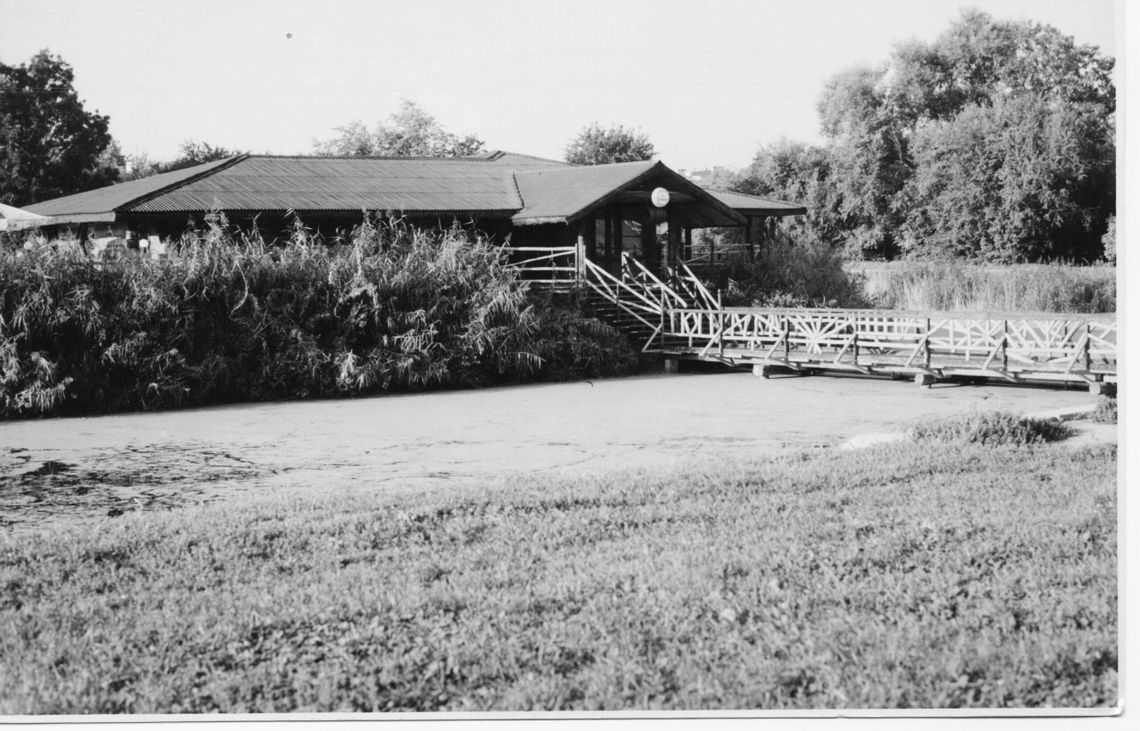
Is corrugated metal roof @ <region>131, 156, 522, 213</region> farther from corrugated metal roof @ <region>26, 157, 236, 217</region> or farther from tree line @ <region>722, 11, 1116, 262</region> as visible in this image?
tree line @ <region>722, 11, 1116, 262</region>

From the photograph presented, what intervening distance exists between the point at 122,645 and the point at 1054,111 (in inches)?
696

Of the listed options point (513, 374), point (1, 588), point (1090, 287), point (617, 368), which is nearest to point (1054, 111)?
point (1090, 287)

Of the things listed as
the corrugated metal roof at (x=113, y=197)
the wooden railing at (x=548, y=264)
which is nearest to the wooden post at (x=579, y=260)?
the wooden railing at (x=548, y=264)

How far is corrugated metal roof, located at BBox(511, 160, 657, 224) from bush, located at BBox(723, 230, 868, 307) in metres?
3.97

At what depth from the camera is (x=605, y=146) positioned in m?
46.2

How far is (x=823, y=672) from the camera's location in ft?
17.5

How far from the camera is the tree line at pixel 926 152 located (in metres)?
18.0

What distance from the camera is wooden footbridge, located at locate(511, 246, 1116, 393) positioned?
1595cm

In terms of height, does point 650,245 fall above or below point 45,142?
below

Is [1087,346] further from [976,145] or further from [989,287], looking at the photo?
[976,145]

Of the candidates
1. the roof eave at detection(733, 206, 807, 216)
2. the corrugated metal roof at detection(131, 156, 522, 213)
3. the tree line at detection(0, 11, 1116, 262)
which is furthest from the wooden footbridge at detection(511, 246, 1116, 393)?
the roof eave at detection(733, 206, 807, 216)

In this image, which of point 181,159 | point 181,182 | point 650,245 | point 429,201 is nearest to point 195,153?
point 181,159

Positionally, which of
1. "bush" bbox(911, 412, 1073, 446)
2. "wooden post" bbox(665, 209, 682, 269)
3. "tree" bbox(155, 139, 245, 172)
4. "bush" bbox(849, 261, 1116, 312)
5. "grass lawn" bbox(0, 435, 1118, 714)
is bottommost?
"grass lawn" bbox(0, 435, 1118, 714)

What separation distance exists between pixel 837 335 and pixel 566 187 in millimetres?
7894
